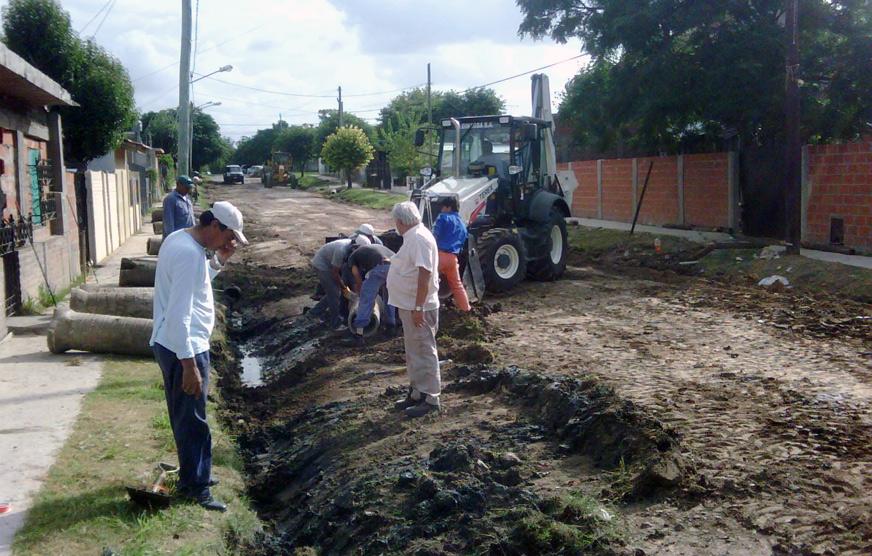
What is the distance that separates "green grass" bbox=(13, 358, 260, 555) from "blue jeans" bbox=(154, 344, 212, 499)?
172mm

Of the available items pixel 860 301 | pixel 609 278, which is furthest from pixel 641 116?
pixel 860 301

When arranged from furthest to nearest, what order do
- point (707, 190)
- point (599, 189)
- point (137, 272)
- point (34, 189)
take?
point (599, 189), point (707, 190), point (34, 189), point (137, 272)

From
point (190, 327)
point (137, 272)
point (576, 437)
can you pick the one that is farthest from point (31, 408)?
point (137, 272)

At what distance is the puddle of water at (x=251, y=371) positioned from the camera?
10.3 metres

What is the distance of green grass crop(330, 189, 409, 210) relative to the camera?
40.3 meters

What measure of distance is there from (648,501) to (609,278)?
1111 centimetres

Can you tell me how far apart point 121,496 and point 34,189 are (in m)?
9.98

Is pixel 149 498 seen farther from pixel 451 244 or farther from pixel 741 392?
pixel 451 244

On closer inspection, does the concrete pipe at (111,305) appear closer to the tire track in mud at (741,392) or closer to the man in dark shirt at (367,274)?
the man in dark shirt at (367,274)

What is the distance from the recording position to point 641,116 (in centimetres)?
1905

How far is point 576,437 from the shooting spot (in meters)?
6.20

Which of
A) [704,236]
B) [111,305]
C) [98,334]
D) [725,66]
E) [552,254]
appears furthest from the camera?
[704,236]

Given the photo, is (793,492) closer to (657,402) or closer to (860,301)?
(657,402)

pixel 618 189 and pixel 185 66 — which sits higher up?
pixel 185 66
